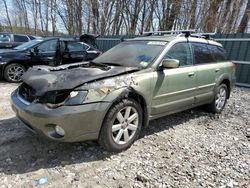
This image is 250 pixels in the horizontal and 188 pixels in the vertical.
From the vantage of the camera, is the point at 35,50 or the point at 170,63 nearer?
the point at 170,63

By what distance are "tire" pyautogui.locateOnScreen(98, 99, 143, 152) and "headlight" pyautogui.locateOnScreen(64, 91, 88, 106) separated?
41 centimetres

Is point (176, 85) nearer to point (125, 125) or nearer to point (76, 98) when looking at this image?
point (125, 125)

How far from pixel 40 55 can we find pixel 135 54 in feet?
15.8

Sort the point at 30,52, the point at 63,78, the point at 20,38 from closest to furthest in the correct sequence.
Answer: the point at 63,78
the point at 30,52
the point at 20,38

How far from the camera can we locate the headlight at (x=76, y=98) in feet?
9.25

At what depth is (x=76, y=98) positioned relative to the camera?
284 cm

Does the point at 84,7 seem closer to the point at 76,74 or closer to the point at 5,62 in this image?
the point at 5,62

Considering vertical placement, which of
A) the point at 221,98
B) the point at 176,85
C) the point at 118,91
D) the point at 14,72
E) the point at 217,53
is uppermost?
the point at 217,53

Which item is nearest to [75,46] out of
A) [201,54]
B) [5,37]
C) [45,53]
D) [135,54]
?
[45,53]

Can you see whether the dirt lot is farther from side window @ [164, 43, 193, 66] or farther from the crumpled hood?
side window @ [164, 43, 193, 66]

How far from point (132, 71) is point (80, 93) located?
896 mm

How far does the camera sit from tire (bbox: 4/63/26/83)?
24.2 feet

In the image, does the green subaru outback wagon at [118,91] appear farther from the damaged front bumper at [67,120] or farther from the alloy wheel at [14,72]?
the alloy wheel at [14,72]

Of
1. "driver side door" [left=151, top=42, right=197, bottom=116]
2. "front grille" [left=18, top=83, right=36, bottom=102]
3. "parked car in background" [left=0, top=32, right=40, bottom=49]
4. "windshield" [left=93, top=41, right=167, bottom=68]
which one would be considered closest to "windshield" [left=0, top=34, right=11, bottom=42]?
"parked car in background" [left=0, top=32, right=40, bottom=49]
